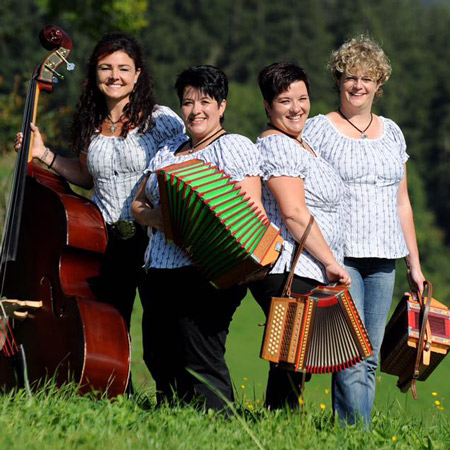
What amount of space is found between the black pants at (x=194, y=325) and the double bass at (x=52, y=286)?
0.23 metres

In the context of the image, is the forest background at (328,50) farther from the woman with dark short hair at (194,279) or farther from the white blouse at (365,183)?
the woman with dark short hair at (194,279)

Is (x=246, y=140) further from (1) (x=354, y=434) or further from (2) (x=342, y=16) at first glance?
(2) (x=342, y=16)

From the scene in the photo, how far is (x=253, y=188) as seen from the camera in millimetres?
4492

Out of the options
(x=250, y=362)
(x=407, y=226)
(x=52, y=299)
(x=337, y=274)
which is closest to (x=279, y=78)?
(x=337, y=274)

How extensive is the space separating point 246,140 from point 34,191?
1.15 m

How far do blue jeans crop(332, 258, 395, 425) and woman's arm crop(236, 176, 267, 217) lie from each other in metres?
0.72

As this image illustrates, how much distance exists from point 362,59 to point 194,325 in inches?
64.0

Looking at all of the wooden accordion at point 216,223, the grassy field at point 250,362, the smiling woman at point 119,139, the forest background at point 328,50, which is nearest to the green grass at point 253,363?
the grassy field at point 250,362

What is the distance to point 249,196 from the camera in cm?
444

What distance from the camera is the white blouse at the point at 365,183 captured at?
194 inches

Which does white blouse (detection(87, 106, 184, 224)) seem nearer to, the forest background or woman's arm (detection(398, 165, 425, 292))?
woman's arm (detection(398, 165, 425, 292))

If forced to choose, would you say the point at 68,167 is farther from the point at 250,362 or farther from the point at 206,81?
the point at 250,362

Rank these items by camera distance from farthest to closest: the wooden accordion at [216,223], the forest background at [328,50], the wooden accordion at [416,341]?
the forest background at [328,50] → the wooden accordion at [416,341] → the wooden accordion at [216,223]

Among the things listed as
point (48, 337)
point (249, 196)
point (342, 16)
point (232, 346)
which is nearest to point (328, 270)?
point (249, 196)
